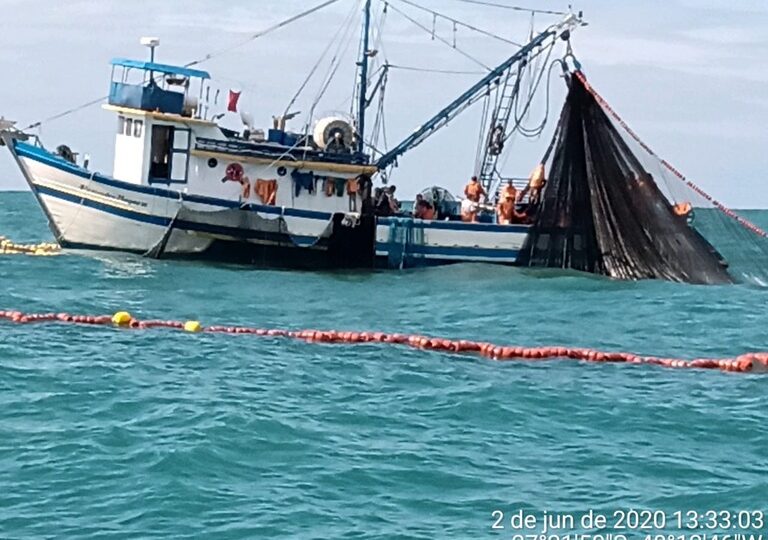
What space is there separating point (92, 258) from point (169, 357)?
11.7m

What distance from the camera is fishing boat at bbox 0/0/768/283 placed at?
2645 cm

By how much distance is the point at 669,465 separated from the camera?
11.3 metres

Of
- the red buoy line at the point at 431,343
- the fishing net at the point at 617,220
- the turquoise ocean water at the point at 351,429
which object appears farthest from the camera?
the fishing net at the point at 617,220

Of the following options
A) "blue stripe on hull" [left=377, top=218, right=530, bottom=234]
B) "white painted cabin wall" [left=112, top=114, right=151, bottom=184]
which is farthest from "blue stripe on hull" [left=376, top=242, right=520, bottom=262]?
"white painted cabin wall" [left=112, top=114, right=151, bottom=184]

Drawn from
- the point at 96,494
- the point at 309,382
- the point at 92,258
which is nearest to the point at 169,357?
the point at 309,382

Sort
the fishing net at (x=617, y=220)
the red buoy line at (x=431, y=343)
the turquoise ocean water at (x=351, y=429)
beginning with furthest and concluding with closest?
the fishing net at (x=617, y=220) → the red buoy line at (x=431, y=343) → the turquoise ocean water at (x=351, y=429)

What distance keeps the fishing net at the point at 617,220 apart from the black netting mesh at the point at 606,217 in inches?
0.8

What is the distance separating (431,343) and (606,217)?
35.4 feet

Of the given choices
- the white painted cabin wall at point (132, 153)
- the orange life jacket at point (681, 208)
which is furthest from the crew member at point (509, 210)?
the white painted cabin wall at point (132, 153)

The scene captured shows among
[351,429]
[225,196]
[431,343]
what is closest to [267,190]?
[225,196]

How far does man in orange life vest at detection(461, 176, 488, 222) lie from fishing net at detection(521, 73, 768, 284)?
5.20 ft

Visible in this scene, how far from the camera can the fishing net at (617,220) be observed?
26141mm

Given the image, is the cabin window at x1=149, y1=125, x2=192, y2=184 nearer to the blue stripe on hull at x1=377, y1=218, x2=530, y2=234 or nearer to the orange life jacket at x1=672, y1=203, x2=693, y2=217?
the blue stripe on hull at x1=377, y1=218, x2=530, y2=234

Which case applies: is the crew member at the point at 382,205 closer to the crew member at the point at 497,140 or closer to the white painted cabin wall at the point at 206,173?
the white painted cabin wall at the point at 206,173
